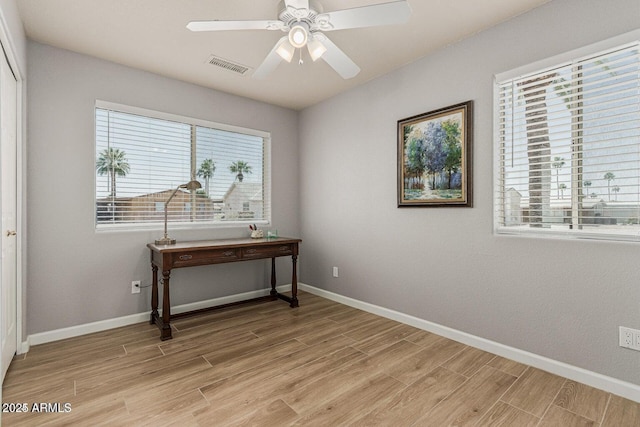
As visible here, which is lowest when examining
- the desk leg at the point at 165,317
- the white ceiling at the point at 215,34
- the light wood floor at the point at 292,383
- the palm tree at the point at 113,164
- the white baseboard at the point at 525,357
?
the light wood floor at the point at 292,383

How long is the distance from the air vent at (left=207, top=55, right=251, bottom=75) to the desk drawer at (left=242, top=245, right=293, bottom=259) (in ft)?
5.83

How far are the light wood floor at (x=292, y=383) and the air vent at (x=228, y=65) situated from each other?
8.15 feet

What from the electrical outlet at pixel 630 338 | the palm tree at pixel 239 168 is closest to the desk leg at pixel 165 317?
the palm tree at pixel 239 168

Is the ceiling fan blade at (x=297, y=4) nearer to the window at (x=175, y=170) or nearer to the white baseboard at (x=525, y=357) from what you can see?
the window at (x=175, y=170)

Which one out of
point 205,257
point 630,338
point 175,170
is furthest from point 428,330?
point 175,170

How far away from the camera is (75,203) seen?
2.82 metres

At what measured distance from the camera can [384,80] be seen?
10.8 ft

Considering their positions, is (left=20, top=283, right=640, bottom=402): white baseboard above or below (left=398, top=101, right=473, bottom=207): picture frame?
below

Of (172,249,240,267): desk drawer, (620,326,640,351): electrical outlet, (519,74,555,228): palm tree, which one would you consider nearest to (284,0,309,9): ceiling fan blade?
(519,74,555,228): palm tree

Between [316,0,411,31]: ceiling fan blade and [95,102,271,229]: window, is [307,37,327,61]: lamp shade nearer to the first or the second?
[316,0,411,31]: ceiling fan blade

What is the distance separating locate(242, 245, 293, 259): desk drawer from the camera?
3306 millimetres

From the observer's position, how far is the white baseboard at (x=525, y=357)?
1922 millimetres

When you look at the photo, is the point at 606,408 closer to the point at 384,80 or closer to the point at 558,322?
the point at 558,322

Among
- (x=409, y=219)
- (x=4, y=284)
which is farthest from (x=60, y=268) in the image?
(x=409, y=219)
